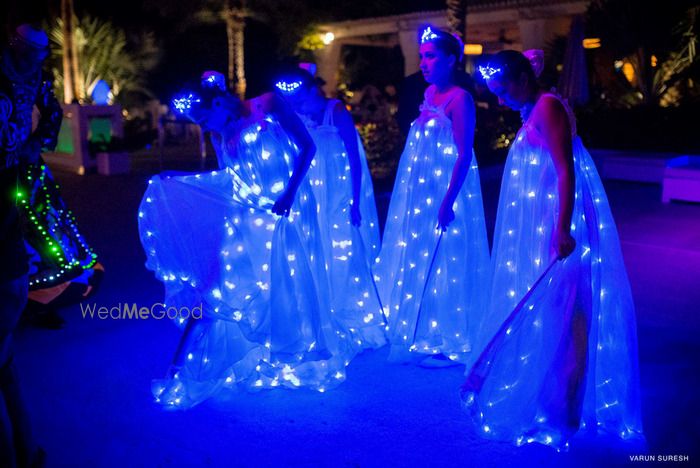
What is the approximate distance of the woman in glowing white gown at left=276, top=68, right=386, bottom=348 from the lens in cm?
444

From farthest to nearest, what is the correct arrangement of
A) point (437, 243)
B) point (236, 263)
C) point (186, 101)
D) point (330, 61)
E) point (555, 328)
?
point (330, 61) < point (437, 243) < point (236, 263) < point (186, 101) < point (555, 328)

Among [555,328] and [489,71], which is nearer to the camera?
[555,328]

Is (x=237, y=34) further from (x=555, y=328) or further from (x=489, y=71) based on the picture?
(x=555, y=328)

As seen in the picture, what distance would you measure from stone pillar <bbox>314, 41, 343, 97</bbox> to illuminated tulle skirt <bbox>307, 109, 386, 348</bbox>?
2023 cm

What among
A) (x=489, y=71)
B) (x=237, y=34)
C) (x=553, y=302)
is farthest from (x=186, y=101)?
(x=237, y=34)

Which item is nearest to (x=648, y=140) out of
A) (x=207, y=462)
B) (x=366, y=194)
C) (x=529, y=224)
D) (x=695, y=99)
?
(x=695, y=99)

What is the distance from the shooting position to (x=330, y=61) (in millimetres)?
24578

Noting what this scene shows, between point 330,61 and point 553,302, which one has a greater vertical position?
point 330,61

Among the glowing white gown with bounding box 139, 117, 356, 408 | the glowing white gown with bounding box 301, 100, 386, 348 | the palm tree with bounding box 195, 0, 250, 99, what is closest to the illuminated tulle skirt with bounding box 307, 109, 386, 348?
the glowing white gown with bounding box 301, 100, 386, 348

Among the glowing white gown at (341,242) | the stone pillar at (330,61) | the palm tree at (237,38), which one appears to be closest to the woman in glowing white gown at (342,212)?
the glowing white gown at (341,242)

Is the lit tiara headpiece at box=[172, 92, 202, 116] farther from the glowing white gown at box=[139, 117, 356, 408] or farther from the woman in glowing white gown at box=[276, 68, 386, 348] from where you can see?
the woman in glowing white gown at box=[276, 68, 386, 348]

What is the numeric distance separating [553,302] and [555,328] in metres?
0.12

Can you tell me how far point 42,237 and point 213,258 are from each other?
175 cm

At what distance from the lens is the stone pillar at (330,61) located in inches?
961
